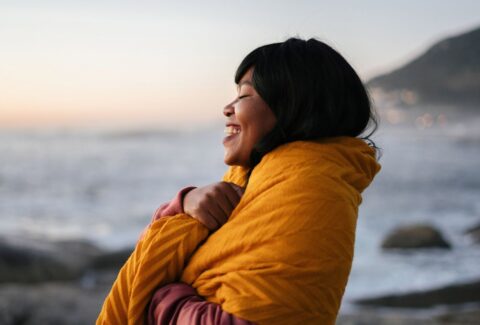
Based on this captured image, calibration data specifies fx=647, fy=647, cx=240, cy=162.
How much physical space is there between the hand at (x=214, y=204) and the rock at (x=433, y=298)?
615 centimetres

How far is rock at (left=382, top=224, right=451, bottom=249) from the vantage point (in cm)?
1063

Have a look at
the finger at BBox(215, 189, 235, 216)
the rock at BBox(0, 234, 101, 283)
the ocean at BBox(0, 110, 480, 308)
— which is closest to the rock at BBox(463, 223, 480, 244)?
the ocean at BBox(0, 110, 480, 308)

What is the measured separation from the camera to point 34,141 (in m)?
41.9

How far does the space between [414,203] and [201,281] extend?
16.7m

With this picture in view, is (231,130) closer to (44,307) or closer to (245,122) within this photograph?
(245,122)

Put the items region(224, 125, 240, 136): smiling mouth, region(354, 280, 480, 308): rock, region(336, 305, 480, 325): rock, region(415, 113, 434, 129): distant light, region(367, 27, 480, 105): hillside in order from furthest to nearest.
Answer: region(415, 113, 434, 129): distant light → region(367, 27, 480, 105): hillside → region(354, 280, 480, 308): rock → region(336, 305, 480, 325): rock → region(224, 125, 240, 136): smiling mouth

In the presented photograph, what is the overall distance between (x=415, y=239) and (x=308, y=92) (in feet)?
31.6

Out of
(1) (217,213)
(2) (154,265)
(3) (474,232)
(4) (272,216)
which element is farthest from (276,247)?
(3) (474,232)

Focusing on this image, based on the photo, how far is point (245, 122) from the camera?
164 cm

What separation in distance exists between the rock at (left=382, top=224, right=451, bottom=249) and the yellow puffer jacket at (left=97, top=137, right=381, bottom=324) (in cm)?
939

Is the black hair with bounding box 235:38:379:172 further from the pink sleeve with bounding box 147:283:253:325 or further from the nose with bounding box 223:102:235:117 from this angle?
the pink sleeve with bounding box 147:283:253:325

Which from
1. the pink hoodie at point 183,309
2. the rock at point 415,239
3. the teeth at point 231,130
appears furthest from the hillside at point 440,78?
the pink hoodie at point 183,309

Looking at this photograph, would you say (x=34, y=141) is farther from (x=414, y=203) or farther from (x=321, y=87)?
(x=321, y=87)

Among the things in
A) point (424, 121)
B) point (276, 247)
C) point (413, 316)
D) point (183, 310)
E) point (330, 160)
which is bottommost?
point (424, 121)
